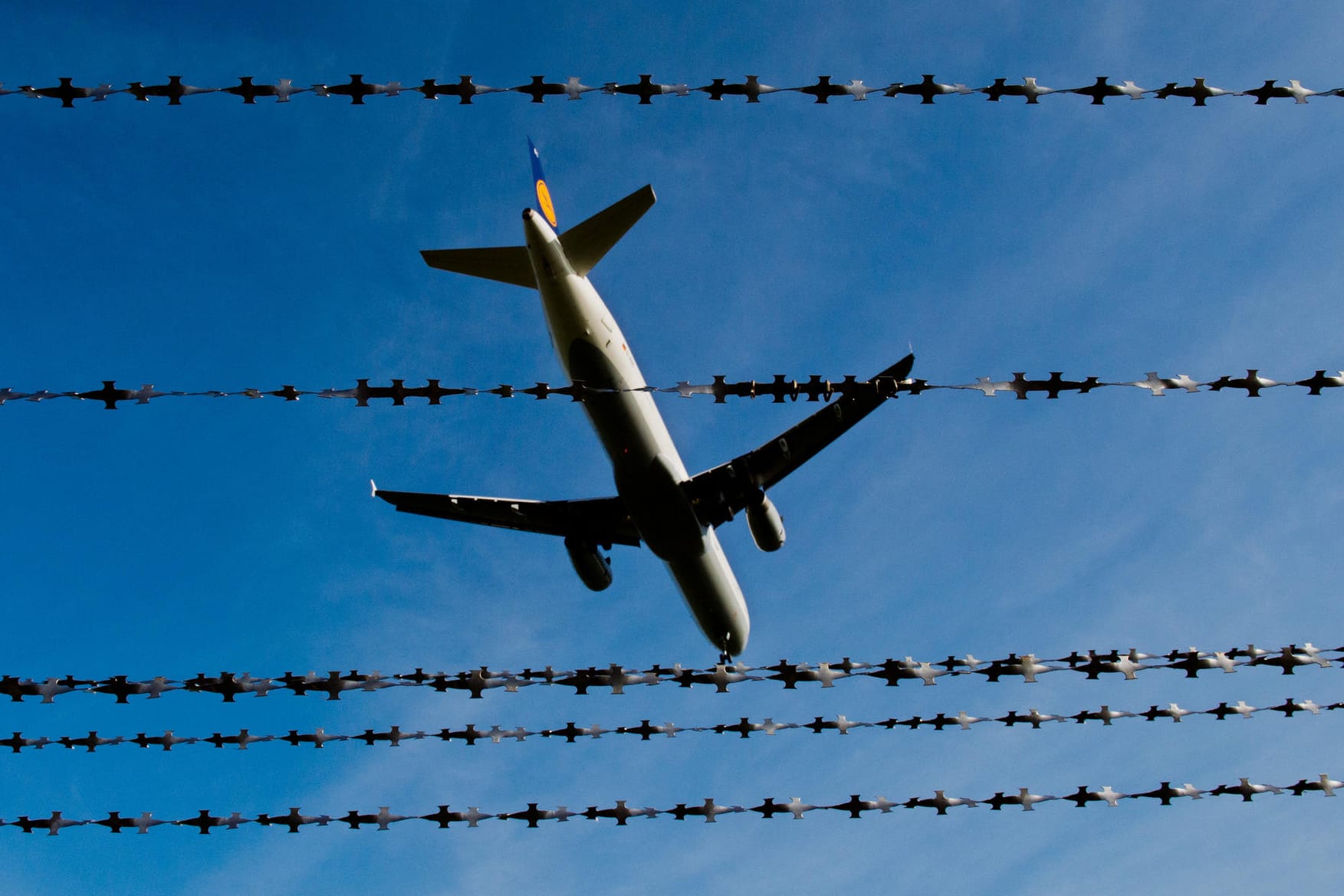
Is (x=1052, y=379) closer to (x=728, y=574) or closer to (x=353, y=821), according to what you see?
(x=353, y=821)

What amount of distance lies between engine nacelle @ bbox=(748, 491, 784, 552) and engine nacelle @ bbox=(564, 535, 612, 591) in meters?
4.53

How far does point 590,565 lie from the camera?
96.2ft

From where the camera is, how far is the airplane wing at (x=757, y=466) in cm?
2738

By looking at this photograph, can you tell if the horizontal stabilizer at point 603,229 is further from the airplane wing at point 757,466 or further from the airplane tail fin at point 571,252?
the airplane wing at point 757,466

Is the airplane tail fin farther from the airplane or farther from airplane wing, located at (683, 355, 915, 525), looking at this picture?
airplane wing, located at (683, 355, 915, 525)

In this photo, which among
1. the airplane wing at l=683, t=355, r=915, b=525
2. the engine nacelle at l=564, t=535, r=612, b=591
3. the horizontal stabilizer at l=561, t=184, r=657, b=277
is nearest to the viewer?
→ the horizontal stabilizer at l=561, t=184, r=657, b=277

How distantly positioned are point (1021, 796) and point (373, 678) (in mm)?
6659

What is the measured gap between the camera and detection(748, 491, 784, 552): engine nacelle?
A: 27.4m

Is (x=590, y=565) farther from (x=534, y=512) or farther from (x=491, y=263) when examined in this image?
(x=491, y=263)

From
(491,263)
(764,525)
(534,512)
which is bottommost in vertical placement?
(764,525)

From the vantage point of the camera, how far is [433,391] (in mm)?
9961

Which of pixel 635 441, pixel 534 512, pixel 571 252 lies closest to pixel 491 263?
pixel 571 252

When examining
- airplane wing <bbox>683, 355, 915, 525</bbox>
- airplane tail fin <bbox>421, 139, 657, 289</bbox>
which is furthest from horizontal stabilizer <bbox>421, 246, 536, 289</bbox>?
airplane wing <bbox>683, 355, 915, 525</bbox>

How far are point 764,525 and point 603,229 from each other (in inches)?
343
